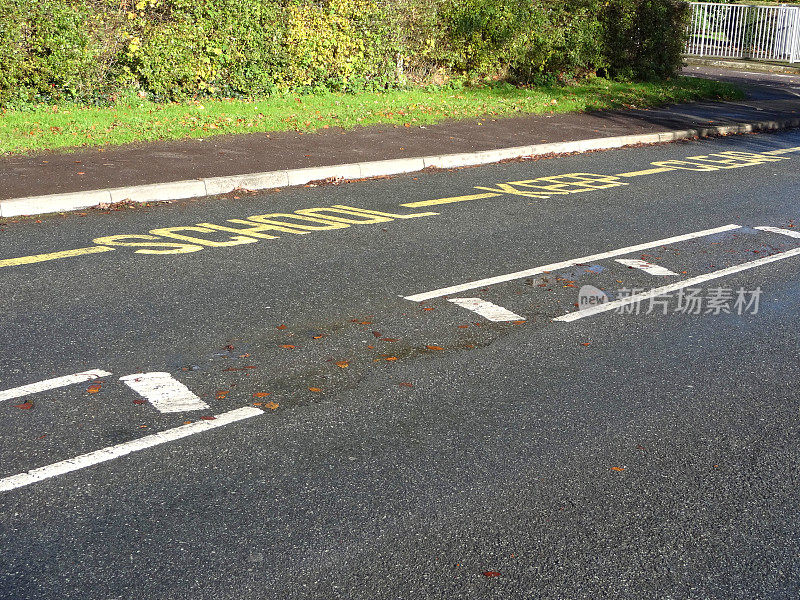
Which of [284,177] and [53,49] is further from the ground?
[53,49]

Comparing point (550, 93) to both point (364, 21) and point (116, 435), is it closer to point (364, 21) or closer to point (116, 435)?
point (364, 21)

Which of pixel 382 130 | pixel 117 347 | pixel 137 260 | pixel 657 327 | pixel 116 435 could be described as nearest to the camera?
pixel 116 435

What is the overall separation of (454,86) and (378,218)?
1127cm

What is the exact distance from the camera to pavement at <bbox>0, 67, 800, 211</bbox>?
32.1ft

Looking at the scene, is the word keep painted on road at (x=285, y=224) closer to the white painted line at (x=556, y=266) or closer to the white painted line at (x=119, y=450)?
the white painted line at (x=556, y=266)

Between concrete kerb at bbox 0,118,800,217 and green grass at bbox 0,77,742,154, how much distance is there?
2.47 metres

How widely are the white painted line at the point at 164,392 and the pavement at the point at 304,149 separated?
15.4 feet

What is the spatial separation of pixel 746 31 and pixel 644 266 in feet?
99.4

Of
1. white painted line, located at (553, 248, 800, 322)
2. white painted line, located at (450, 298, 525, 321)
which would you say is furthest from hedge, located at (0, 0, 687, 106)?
white painted line, located at (553, 248, 800, 322)

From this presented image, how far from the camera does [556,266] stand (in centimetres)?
738

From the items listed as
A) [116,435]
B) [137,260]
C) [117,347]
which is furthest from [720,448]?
[137,260]

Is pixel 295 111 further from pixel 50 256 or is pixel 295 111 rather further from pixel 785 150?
pixel 50 256

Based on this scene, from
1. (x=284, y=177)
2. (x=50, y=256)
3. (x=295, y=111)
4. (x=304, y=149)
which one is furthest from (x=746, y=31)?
(x=50, y=256)

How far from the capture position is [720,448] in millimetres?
4312
